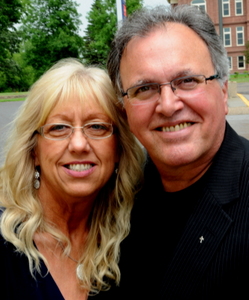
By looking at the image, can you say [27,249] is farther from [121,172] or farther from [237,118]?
[237,118]

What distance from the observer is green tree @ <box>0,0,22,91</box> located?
33281 mm

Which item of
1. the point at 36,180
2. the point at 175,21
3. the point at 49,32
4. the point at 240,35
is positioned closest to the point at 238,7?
the point at 240,35

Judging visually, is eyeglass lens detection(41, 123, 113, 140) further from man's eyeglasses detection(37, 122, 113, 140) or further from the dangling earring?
the dangling earring

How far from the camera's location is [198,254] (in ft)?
6.48

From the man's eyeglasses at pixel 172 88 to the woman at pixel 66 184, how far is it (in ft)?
1.21

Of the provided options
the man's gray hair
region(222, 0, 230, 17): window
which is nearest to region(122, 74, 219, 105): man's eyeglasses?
the man's gray hair

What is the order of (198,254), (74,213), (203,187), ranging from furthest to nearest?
(74,213) < (203,187) < (198,254)

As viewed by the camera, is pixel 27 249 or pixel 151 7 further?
pixel 151 7

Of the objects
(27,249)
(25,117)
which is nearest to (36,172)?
(25,117)

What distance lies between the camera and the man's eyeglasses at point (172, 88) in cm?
220

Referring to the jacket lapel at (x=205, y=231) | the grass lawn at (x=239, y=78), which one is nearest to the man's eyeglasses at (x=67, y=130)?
the jacket lapel at (x=205, y=231)

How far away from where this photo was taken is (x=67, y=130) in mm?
2516

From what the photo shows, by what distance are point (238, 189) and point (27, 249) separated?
4.14 ft

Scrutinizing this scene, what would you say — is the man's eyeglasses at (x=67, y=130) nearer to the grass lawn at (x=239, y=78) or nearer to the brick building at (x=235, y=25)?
the grass lawn at (x=239, y=78)
